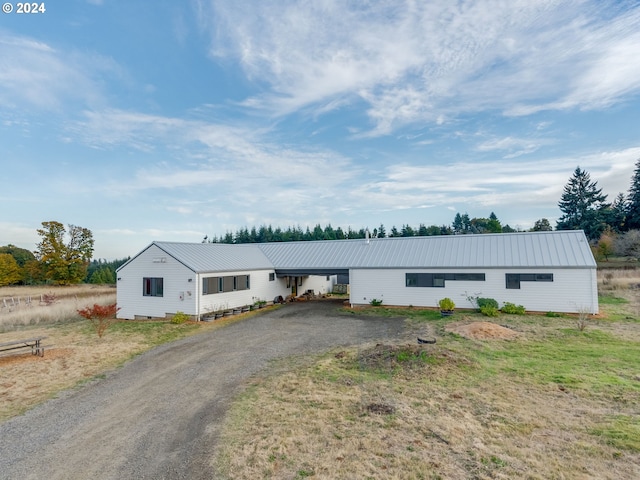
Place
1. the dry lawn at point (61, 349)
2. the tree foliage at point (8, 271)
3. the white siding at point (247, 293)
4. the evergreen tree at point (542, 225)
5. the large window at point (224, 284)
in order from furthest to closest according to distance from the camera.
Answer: the evergreen tree at point (542, 225), the tree foliage at point (8, 271), the large window at point (224, 284), the white siding at point (247, 293), the dry lawn at point (61, 349)

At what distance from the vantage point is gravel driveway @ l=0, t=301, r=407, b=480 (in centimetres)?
501

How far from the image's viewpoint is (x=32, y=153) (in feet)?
60.2

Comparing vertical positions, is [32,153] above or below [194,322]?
above

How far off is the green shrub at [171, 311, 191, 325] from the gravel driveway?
4.61 m

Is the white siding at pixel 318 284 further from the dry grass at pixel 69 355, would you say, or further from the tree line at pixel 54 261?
the tree line at pixel 54 261

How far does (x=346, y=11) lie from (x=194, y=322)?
17282 mm

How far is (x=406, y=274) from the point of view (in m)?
21.4

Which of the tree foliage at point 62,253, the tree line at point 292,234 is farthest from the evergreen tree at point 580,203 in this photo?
the tree foliage at point 62,253

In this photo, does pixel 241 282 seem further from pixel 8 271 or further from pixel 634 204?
pixel 634 204

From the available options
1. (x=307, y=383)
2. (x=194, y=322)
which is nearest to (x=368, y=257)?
(x=194, y=322)

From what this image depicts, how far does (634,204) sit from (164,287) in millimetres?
58247

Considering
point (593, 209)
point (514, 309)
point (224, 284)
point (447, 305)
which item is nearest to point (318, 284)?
point (224, 284)

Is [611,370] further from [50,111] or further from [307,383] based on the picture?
[50,111]

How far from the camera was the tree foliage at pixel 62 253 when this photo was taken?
41.5 meters
